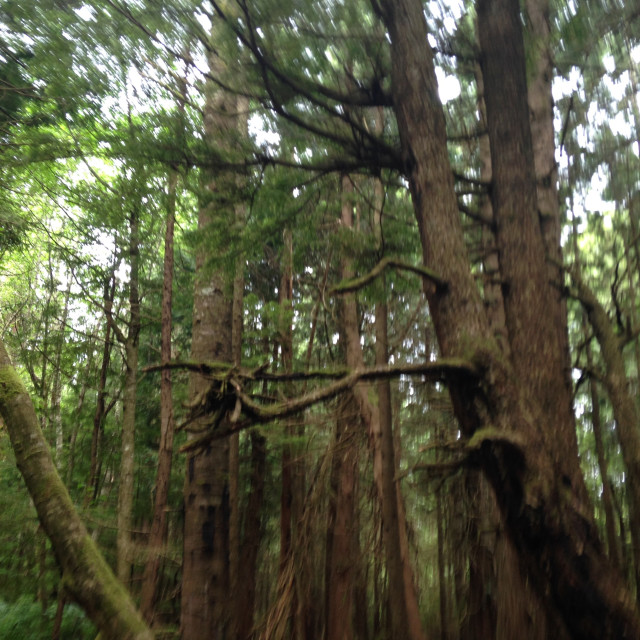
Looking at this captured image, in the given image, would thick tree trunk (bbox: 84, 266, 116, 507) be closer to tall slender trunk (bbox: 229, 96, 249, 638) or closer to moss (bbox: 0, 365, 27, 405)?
tall slender trunk (bbox: 229, 96, 249, 638)

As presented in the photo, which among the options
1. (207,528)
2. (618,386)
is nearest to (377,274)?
(618,386)

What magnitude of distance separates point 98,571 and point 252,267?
8.99 meters

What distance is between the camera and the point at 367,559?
8.70 m

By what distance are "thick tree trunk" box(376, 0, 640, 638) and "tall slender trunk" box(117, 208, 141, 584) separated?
3.17 metres

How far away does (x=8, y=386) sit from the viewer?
2854 mm

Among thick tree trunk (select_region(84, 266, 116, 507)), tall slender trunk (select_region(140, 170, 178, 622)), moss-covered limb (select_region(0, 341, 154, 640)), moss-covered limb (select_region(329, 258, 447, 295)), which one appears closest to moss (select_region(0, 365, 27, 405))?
moss-covered limb (select_region(0, 341, 154, 640))

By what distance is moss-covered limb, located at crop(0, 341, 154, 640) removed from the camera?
234 cm

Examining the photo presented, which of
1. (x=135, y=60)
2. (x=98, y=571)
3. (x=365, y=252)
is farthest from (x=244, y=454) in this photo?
(x=98, y=571)

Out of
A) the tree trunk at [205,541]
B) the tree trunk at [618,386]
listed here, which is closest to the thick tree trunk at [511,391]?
the tree trunk at [618,386]

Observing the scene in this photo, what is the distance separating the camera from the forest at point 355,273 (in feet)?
11.1

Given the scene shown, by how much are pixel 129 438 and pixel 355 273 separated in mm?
4749

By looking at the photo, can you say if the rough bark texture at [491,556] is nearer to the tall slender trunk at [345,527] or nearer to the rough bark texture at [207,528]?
the tall slender trunk at [345,527]

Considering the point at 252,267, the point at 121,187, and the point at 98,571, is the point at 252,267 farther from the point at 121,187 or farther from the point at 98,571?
the point at 98,571

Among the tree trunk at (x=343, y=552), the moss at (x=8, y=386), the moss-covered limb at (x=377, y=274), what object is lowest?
the tree trunk at (x=343, y=552)
